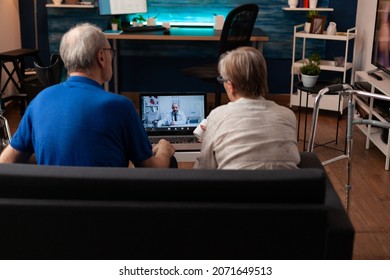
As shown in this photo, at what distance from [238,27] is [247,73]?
280 centimetres

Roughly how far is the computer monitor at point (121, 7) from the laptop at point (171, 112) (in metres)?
2.64

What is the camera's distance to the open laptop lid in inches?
127

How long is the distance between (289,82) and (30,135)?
4.38m

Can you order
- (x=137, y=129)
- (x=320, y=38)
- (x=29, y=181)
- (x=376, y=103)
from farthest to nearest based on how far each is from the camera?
(x=320, y=38) → (x=376, y=103) → (x=137, y=129) → (x=29, y=181)

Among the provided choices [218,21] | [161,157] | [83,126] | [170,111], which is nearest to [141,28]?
[218,21]

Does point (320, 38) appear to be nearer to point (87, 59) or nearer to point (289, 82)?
point (289, 82)

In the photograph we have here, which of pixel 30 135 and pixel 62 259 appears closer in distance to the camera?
pixel 62 259

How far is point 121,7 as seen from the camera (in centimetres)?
570

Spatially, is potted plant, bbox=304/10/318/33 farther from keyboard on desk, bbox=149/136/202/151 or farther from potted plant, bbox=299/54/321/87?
keyboard on desk, bbox=149/136/202/151

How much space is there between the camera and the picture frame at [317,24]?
220 inches

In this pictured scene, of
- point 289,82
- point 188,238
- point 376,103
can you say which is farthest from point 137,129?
point 289,82

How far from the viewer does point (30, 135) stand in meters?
2.27

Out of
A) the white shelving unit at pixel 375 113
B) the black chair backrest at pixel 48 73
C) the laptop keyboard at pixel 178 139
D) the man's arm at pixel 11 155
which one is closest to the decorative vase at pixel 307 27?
the white shelving unit at pixel 375 113

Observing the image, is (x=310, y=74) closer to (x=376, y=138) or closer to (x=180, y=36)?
(x=376, y=138)
